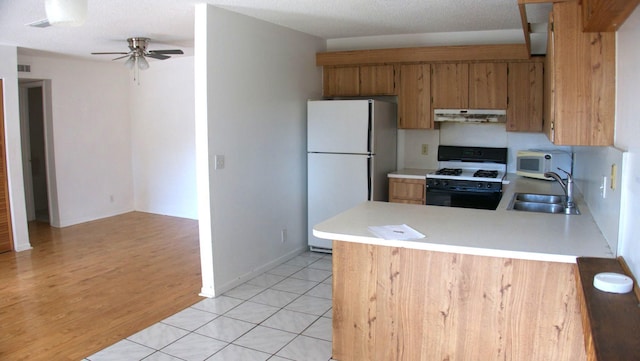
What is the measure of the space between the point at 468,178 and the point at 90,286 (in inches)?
141

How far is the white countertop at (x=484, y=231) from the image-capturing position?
2.19 meters

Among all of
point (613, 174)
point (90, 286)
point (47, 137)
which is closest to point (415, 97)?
point (613, 174)

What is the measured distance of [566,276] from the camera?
219cm

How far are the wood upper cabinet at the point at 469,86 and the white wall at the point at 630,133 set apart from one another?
2666 mm

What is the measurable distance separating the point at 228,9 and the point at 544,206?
9.57 feet

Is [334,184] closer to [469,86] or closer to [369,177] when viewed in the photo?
[369,177]

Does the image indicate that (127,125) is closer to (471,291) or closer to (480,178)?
(480,178)

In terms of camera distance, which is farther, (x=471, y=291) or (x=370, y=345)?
(x=370, y=345)

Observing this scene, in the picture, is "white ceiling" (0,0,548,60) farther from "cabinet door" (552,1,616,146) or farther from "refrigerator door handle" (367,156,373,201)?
"refrigerator door handle" (367,156,373,201)

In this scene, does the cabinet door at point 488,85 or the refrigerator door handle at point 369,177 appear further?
the refrigerator door handle at point 369,177

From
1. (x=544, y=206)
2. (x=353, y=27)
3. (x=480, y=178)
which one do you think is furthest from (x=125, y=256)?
(x=544, y=206)

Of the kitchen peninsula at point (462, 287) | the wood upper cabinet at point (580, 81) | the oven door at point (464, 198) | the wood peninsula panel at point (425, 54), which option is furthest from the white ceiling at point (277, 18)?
the kitchen peninsula at point (462, 287)

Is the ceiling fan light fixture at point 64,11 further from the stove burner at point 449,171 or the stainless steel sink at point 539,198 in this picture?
the stove burner at point 449,171

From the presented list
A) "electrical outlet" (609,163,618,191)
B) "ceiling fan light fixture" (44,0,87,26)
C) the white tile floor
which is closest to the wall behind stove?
the white tile floor
